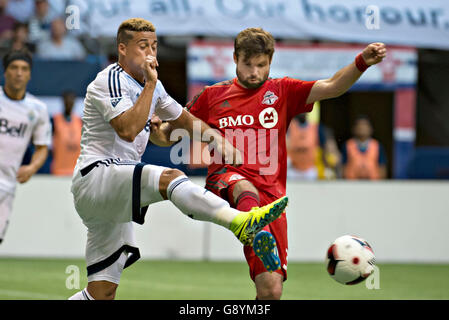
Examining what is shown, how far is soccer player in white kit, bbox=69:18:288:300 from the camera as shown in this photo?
5.04 metres

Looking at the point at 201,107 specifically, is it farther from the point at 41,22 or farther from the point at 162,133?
the point at 41,22

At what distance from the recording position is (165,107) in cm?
590

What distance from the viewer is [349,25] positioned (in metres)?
12.6

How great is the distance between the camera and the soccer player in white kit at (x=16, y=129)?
8.91 meters

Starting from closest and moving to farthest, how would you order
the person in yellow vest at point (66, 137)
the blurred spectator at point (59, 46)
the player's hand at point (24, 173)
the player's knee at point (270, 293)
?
the player's knee at point (270, 293)
the player's hand at point (24, 173)
the person in yellow vest at point (66, 137)
the blurred spectator at point (59, 46)

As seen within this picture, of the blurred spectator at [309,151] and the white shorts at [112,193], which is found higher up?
the blurred spectator at [309,151]

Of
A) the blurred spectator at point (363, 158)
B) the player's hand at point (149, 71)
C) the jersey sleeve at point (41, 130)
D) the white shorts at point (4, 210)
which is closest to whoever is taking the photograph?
the player's hand at point (149, 71)

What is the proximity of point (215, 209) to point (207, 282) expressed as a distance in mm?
4702

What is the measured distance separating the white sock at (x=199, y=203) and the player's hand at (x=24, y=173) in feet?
14.1

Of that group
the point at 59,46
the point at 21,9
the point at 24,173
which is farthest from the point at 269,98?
the point at 21,9

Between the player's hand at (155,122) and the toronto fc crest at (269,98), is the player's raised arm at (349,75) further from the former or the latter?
the player's hand at (155,122)

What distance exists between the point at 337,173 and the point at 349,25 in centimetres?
226

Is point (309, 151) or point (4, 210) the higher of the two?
point (309, 151)

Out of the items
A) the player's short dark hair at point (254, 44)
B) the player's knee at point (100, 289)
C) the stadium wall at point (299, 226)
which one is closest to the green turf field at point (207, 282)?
the stadium wall at point (299, 226)
